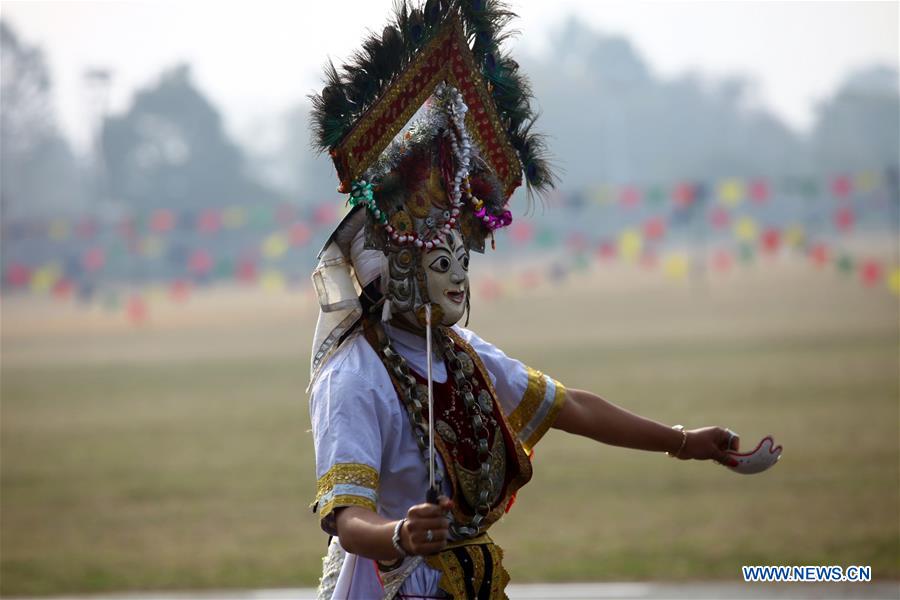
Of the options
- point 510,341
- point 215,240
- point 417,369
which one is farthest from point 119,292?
point 417,369

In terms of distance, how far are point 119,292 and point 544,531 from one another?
3356cm

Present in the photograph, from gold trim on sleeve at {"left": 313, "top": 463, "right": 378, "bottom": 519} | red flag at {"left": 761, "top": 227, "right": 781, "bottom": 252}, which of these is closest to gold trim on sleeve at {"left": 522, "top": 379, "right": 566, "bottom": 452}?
gold trim on sleeve at {"left": 313, "top": 463, "right": 378, "bottom": 519}

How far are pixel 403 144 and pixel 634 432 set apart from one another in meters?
1.05

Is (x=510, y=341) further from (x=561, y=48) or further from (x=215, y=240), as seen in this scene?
(x=561, y=48)

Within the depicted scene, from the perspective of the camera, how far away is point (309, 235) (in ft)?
125

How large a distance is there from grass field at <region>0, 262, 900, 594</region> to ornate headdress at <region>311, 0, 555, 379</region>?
14.0 ft

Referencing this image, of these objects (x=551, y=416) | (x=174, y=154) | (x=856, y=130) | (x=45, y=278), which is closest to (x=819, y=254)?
(x=45, y=278)

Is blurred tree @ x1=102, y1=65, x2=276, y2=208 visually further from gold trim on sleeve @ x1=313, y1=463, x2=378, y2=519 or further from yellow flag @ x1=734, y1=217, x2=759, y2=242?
gold trim on sleeve @ x1=313, y1=463, x2=378, y2=519

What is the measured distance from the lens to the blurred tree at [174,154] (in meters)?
49.1

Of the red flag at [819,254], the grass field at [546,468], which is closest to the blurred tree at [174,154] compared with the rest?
the grass field at [546,468]

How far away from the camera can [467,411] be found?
122 inches

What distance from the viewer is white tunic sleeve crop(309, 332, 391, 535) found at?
110 inches

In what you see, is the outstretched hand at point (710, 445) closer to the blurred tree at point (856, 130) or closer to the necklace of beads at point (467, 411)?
the necklace of beads at point (467, 411)

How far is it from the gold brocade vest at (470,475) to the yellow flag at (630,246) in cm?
3883
